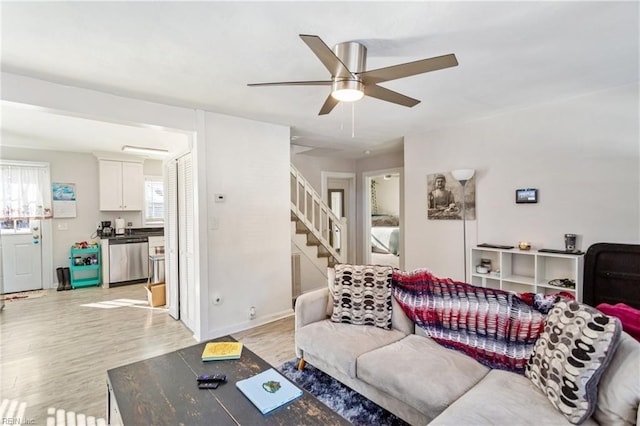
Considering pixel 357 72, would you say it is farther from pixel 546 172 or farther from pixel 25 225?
pixel 25 225

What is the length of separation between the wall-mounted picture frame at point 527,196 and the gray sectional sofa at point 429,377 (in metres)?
1.99

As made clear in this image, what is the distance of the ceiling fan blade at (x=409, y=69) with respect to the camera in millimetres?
1610

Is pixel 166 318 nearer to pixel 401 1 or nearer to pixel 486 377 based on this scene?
pixel 486 377

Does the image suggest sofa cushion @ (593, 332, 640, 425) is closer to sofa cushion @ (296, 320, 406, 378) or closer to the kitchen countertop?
sofa cushion @ (296, 320, 406, 378)

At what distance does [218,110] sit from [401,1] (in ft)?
7.60

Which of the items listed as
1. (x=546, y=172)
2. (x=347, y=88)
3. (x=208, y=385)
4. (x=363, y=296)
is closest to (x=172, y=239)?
(x=363, y=296)

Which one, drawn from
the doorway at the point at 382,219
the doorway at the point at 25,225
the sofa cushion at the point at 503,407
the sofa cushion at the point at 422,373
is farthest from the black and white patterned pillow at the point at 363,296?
the doorway at the point at 25,225

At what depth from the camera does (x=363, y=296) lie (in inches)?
104

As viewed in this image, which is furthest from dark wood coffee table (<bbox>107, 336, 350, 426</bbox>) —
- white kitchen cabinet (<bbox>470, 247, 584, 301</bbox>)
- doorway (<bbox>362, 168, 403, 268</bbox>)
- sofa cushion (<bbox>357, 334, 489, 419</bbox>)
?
doorway (<bbox>362, 168, 403, 268</bbox>)

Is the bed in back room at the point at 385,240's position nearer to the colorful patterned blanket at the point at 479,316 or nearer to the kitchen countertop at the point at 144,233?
the kitchen countertop at the point at 144,233

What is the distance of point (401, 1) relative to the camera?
5.17 ft

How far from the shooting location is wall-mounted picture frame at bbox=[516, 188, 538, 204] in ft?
10.8

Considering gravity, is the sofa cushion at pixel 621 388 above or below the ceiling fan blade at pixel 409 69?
below

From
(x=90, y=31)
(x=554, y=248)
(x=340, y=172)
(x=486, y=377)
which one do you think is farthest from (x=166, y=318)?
(x=554, y=248)
